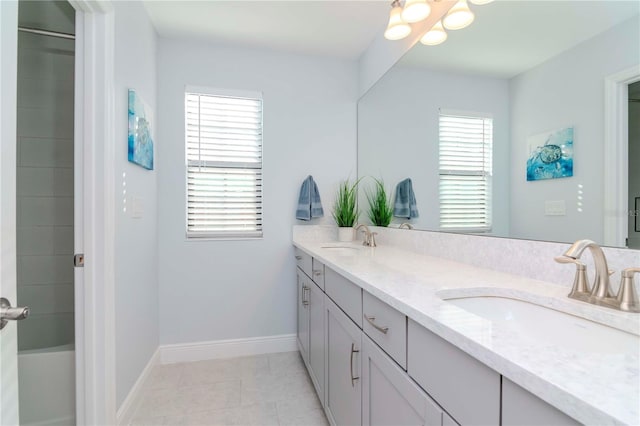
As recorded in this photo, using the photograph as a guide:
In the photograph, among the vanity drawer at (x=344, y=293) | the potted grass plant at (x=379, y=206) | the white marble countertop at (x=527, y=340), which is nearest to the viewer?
the white marble countertop at (x=527, y=340)

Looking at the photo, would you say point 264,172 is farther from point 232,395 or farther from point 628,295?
point 628,295

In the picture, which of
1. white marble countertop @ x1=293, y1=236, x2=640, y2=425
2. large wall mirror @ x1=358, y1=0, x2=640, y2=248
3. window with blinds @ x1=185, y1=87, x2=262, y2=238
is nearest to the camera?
white marble countertop @ x1=293, y1=236, x2=640, y2=425

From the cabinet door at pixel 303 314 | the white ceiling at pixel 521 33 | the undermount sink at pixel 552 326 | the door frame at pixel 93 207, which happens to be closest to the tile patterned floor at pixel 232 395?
the cabinet door at pixel 303 314

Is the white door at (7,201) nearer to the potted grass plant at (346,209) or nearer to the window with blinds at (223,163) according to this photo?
the window with blinds at (223,163)

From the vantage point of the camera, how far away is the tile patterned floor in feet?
5.63

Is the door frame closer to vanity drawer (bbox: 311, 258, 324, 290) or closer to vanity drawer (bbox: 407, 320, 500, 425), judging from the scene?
vanity drawer (bbox: 311, 258, 324, 290)

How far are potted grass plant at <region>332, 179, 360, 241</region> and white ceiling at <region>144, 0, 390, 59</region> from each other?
3.72 ft

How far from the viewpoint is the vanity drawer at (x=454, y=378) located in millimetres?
567

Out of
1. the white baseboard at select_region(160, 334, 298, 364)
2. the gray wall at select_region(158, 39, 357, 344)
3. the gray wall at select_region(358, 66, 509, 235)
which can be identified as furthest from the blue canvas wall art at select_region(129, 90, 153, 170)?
the gray wall at select_region(358, 66, 509, 235)

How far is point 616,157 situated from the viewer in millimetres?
876

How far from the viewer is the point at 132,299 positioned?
5.82ft

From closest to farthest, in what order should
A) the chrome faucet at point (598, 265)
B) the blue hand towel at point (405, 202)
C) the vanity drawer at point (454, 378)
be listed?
the vanity drawer at point (454, 378) < the chrome faucet at point (598, 265) < the blue hand towel at point (405, 202)

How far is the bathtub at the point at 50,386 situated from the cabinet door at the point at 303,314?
1261 mm

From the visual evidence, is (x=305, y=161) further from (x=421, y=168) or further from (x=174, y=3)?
(x=174, y=3)
